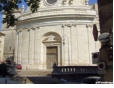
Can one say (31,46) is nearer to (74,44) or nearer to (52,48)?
(52,48)

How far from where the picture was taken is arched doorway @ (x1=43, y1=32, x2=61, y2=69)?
2559cm

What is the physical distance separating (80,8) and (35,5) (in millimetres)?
14893

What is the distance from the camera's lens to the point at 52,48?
86.1 ft

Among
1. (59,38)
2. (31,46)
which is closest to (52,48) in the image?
(59,38)

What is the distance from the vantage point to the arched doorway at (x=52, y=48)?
2559 centimetres

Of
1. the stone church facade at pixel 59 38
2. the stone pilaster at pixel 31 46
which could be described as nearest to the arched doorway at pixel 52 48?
the stone church facade at pixel 59 38

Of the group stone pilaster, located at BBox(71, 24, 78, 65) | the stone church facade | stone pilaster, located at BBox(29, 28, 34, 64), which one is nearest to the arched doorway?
the stone church facade

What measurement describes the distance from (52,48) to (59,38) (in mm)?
1935

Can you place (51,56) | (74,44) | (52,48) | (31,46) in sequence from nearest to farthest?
(74,44)
(51,56)
(52,48)
(31,46)

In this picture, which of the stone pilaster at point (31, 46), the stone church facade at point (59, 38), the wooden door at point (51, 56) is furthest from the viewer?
the stone pilaster at point (31, 46)

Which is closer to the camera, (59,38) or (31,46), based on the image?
(59,38)

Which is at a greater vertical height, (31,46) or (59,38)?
(59,38)

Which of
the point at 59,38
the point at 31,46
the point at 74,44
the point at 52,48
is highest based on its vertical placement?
the point at 59,38

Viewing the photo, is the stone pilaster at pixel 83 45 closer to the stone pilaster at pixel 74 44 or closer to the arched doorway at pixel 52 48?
the stone pilaster at pixel 74 44
